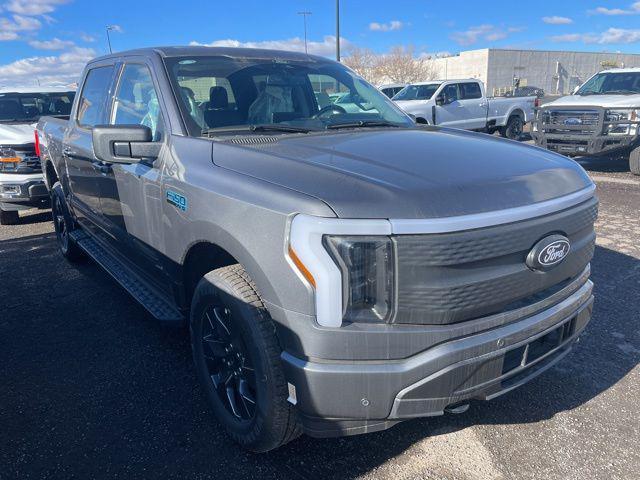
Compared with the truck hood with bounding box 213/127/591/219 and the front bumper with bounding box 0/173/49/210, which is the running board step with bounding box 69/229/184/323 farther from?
the front bumper with bounding box 0/173/49/210

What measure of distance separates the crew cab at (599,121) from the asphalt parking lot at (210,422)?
654 cm

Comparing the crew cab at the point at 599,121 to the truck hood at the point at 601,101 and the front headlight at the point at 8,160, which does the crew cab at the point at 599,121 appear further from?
the front headlight at the point at 8,160

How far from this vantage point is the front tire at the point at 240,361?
2104 millimetres

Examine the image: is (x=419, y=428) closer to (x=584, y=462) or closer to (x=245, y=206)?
(x=584, y=462)

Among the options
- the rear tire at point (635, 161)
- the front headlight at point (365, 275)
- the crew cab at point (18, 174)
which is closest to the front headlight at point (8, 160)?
the crew cab at point (18, 174)

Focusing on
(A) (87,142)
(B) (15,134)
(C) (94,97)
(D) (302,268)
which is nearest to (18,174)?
(B) (15,134)

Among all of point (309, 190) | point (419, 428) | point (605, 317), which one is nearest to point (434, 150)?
point (309, 190)

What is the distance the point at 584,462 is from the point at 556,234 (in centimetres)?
111

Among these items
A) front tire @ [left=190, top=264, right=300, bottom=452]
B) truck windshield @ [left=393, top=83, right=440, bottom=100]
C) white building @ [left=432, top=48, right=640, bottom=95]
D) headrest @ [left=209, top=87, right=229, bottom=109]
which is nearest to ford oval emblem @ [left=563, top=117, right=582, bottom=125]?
truck windshield @ [left=393, top=83, right=440, bottom=100]

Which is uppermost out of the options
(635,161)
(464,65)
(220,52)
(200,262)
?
(464,65)

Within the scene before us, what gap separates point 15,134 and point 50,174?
1778mm

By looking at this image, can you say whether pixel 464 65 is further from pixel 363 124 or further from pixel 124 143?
pixel 124 143

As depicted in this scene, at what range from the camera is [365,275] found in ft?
6.12

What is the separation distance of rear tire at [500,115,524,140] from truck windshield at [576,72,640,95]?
4925 millimetres
